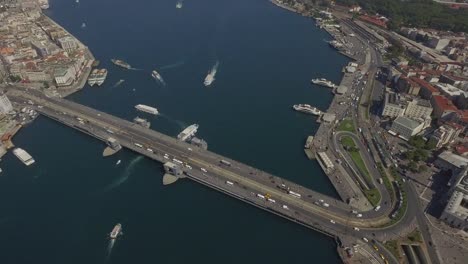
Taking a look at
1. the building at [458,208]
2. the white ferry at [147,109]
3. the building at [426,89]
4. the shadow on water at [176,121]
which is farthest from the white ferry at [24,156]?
the building at [426,89]

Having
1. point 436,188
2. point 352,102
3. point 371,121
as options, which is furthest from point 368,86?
point 436,188

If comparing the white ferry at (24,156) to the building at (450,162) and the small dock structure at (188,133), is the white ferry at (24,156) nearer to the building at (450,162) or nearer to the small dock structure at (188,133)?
the small dock structure at (188,133)

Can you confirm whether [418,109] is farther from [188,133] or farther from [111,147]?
[111,147]

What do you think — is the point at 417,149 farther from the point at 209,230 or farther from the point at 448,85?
the point at 209,230

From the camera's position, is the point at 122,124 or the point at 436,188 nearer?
the point at 436,188

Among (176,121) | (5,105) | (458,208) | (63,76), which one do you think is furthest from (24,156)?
(458,208)

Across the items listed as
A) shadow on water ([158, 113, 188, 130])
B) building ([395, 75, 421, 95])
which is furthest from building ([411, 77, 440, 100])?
shadow on water ([158, 113, 188, 130])

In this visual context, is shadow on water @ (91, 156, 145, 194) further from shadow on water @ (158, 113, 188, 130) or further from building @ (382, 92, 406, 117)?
building @ (382, 92, 406, 117)
